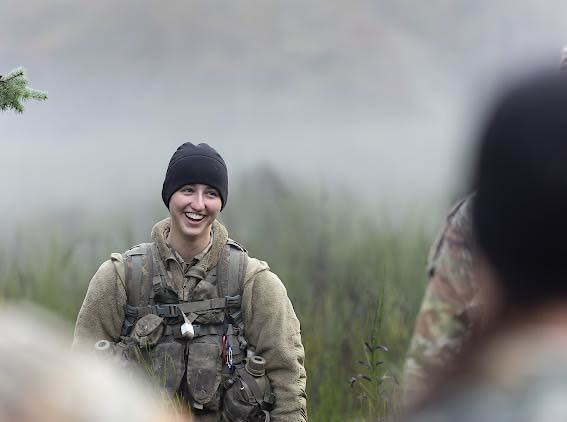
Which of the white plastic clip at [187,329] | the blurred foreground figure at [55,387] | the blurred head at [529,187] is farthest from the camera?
the white plastic clip at [187,329]

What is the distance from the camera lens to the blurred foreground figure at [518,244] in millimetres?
1021

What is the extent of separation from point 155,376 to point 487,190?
2.15 metres

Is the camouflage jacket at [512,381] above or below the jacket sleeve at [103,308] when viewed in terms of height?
above

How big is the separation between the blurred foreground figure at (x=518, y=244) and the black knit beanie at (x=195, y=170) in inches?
84.9

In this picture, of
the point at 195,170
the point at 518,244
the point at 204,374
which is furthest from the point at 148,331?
the point at 518,244

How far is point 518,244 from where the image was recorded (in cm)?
111

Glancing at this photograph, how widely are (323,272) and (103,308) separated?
108 inches

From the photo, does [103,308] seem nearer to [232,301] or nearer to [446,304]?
[232,301]

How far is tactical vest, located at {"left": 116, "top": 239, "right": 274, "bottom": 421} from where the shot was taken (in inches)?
123

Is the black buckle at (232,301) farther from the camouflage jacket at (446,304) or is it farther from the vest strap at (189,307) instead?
the camouflage jacket at (446,304)

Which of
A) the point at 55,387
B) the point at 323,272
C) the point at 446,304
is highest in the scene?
the point at 55,387

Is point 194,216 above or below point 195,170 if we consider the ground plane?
below

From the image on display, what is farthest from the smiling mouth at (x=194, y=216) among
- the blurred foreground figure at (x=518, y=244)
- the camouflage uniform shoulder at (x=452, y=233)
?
the blurred foreground figure at (x=518, y=244)

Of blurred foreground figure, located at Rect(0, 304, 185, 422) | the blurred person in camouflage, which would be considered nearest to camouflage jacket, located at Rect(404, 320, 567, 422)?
blurred foreground figure, located at Rect(0, 304, 185, 422)
